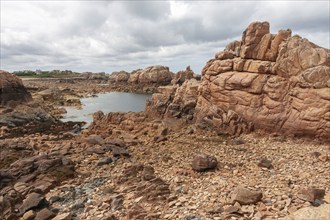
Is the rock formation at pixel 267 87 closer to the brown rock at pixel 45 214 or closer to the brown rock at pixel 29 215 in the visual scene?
the brown rock at pixel 45 214

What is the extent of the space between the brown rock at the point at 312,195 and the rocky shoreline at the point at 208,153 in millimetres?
55

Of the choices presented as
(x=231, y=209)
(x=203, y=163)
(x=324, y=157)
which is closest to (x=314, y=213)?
(x=231, y=209)

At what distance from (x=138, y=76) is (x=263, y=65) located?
113336mm

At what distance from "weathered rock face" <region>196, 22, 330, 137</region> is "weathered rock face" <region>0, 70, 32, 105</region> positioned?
4079cm

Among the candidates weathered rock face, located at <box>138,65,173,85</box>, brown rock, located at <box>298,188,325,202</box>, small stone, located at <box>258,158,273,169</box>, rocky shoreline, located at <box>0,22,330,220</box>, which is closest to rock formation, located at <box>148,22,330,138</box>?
rocky shoreline, located at <box>0,22,330,220</box>

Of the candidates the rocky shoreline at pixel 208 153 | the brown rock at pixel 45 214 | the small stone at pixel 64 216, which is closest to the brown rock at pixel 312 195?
the rocky shoreline at pixel 208 153

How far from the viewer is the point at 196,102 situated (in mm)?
37875

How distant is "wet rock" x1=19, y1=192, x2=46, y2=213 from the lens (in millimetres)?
18234

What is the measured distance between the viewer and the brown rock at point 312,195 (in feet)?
52.9

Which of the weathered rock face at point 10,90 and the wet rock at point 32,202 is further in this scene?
the weathered rock face at point 10,90

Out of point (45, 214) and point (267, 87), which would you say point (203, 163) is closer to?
point (45, 214)

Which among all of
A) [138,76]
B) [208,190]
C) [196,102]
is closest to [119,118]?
[196,102]

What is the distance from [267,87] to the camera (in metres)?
30.3

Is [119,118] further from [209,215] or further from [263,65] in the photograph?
[209,215]
